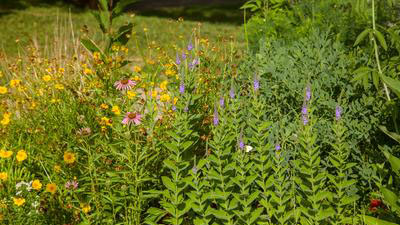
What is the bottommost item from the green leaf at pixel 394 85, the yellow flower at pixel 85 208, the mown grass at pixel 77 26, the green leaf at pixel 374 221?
the mown grass at pixel 77 26

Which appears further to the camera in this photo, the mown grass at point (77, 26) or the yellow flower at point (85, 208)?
the mown grass at point (77, 26)

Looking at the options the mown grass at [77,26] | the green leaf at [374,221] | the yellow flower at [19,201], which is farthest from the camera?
the mown grass at [77,26]

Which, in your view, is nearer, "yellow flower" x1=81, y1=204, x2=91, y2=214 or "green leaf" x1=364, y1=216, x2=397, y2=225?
"green leaf" x1=364, y1=216, x2=397, y2=225

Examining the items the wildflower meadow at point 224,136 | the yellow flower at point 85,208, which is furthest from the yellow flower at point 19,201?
the yellow flower at point 85,208

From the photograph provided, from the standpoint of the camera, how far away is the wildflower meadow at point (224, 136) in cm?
285

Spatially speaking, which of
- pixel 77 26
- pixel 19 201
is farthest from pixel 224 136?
pixel 77 26

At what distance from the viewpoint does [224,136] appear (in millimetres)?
2920

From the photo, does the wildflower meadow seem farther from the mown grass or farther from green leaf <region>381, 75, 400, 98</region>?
the mown grass

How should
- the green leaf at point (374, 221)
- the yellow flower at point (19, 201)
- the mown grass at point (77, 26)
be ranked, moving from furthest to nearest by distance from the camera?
the mown grass at point (77, 26)
the yellow flower at point (19, 201)
the green leaf at point (374, 221)

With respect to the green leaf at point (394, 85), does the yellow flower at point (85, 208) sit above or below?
below

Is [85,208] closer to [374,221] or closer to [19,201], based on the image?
[19,201]

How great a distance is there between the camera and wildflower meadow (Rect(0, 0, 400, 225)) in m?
2.85

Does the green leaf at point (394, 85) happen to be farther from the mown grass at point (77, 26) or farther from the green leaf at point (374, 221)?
the mown grass at point (77, 26)

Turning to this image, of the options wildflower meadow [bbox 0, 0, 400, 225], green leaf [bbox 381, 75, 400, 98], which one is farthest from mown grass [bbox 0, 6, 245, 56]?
green leaf [bbox 381, 75, 400, 98]
